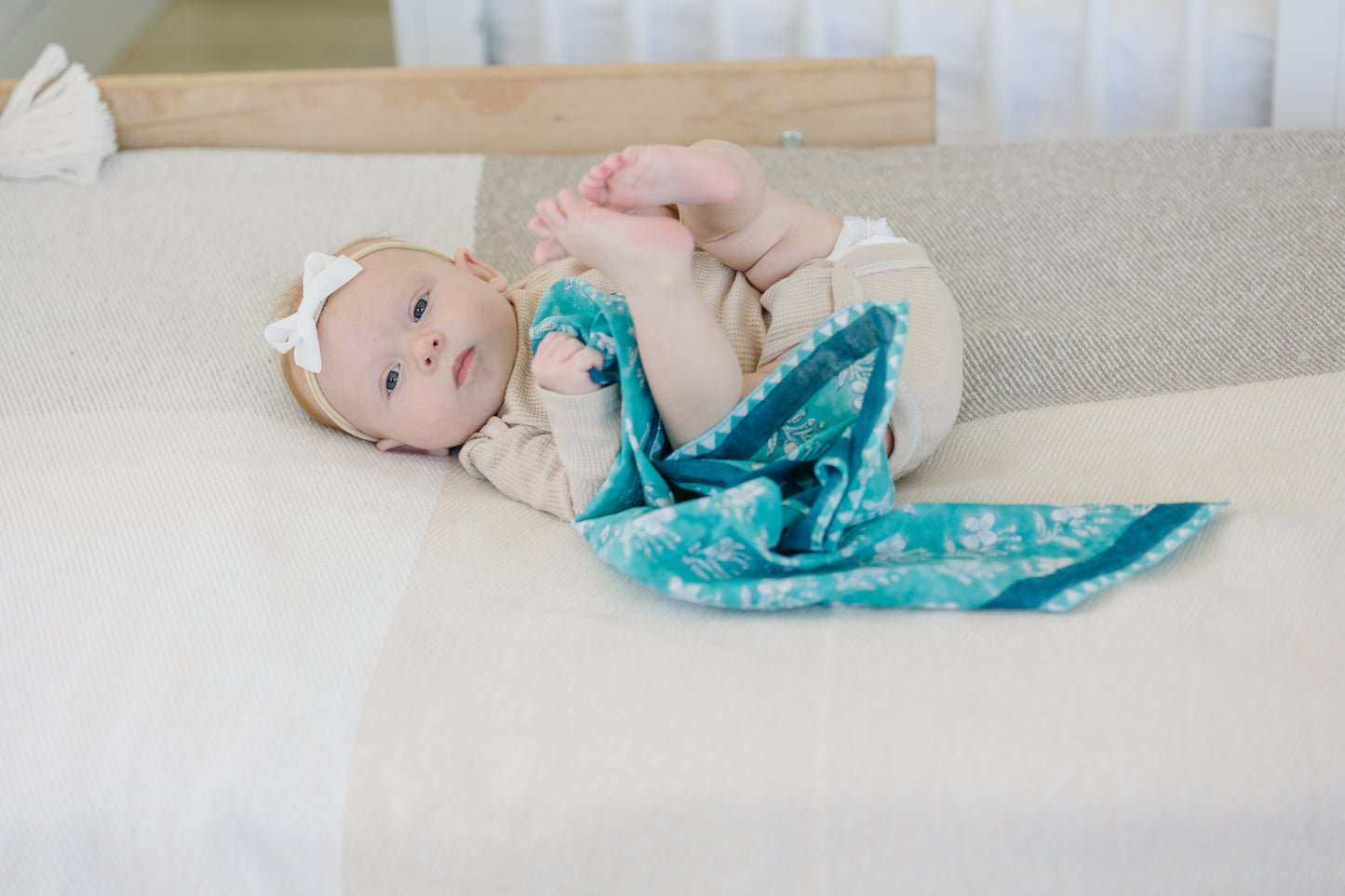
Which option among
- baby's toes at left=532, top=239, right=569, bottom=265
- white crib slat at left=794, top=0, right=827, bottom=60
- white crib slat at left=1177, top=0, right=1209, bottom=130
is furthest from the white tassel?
white crib slat at left=1177, top=0, right=1209, bottom=130

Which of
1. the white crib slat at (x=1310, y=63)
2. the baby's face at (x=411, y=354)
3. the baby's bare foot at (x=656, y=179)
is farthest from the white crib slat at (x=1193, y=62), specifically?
the baby's face at (x=411, y=354)

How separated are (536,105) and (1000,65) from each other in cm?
65

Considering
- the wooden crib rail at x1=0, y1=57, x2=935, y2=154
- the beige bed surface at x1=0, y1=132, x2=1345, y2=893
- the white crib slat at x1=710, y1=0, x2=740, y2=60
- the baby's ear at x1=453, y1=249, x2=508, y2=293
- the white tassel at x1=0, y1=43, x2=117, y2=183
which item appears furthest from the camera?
the white crib slat at x1=710, y1=0, x2=740, y2=60

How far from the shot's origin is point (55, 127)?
1276mm

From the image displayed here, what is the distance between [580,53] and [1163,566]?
1.27 m

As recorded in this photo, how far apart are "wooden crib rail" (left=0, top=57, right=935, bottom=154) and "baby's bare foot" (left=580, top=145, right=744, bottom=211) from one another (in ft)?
1.87

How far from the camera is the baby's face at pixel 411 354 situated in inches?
35.6

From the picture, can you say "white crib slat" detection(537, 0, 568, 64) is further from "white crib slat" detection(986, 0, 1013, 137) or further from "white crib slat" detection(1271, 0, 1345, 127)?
"white crib slat" detection(1271, 0, 1345, 127)

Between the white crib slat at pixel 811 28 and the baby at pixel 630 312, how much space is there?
2.32ft

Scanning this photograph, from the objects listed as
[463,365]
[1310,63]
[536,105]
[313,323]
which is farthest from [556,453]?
[1310,63]

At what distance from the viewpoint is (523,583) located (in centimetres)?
79

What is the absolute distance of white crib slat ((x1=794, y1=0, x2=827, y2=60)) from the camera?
1.58m

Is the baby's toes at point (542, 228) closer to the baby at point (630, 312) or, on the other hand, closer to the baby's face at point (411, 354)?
the baby at point (630, 312)

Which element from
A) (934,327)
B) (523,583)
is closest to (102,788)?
(523,583)
